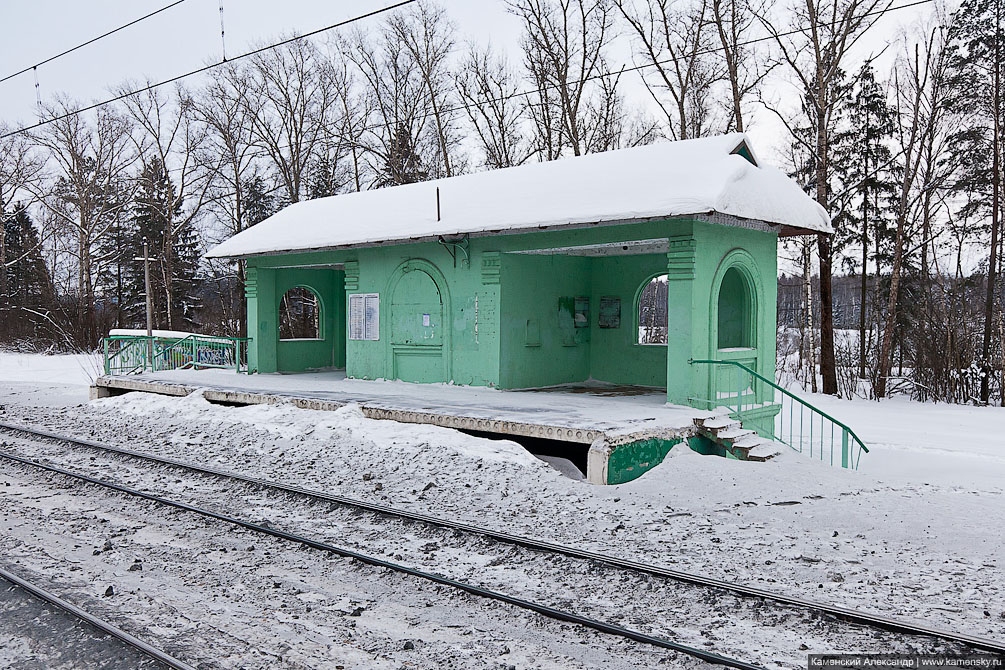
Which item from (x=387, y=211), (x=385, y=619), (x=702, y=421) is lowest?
(x=385, y=619)

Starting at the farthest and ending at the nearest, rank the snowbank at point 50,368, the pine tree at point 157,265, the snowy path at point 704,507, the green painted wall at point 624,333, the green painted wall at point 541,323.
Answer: the pine tree at point 157,265 < the snowbank at point 50,368 < the green painted wall at point 624,333 < the green painted wall at point 541,323 < the snowy path at point 704,507

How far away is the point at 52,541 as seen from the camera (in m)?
7.35

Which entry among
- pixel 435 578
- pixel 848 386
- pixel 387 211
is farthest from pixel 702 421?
pixel 848 386

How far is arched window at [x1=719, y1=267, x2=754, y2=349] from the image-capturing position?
46.1ft

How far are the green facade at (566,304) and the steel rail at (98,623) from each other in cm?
855

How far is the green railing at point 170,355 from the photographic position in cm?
1948

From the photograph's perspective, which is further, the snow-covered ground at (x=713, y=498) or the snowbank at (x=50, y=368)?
the snowbank at (x=50, y=368)

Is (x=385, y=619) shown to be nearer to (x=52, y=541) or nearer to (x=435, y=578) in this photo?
(x=435, y=578)

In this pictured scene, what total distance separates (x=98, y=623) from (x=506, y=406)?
24.3 ft

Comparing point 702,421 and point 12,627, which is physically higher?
point 702,421

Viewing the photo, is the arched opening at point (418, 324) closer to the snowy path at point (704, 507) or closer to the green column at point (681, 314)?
the snowy path at point (704, 507)

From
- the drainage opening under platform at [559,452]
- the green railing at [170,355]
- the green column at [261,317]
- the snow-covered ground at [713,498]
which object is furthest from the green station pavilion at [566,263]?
the green railing at [170,355]

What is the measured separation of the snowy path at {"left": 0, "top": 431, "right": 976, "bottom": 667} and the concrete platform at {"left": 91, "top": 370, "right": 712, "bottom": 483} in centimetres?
279

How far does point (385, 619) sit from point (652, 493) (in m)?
4.30
